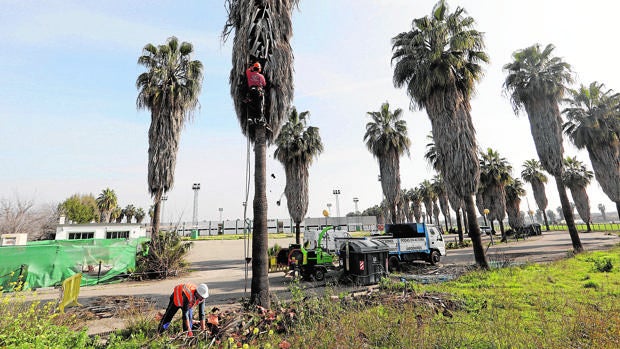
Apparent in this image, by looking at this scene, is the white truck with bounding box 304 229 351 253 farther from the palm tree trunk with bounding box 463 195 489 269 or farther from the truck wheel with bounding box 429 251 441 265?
the palm tree trunk with bounding box 463 195 489 269

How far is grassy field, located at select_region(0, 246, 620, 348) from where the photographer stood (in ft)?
15.9

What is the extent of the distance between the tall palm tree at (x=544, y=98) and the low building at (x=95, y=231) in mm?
38979

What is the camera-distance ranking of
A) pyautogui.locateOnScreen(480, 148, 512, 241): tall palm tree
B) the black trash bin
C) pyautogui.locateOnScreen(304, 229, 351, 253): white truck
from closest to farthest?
the black trash bin < pyautogui.locateOnScreen(304, 229, 351, 253): white truck < pyautogui.locateOnScreen(480, 148, 512, 241): tall palm tree

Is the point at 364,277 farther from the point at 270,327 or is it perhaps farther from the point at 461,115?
the point at 461,115

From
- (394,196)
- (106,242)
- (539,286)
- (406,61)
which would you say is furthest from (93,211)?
(539,286)

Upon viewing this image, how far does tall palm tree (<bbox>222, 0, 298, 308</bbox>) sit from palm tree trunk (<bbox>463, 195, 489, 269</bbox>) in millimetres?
11335

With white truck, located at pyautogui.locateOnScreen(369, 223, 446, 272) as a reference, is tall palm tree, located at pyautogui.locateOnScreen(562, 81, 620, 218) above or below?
above

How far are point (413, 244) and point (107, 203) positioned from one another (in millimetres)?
67321

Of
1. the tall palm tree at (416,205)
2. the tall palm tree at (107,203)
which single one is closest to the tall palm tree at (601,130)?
the tall palm tree at (416,205)

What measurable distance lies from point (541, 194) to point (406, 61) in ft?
169

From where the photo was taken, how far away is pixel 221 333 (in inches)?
229

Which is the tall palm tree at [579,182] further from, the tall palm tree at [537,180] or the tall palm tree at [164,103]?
the tall palm tree at [164,103]

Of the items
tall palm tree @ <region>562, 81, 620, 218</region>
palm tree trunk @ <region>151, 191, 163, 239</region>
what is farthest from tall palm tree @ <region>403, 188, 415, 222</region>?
palm tree trunk @ <region>151, 191, 163, 239</region>

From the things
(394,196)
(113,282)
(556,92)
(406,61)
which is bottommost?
(113,282)
